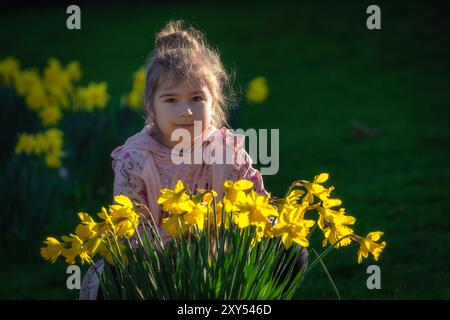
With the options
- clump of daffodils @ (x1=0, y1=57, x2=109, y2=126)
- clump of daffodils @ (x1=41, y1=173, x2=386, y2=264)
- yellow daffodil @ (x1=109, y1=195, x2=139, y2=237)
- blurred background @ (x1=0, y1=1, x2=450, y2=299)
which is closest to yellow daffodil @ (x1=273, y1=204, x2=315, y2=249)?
clump of daffodils @ (x1=41, y1=173, x2=386, y2=264)

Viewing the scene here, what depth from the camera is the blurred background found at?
4.33 meters

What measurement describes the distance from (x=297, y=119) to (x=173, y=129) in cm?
472

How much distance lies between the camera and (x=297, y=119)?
7.62 m

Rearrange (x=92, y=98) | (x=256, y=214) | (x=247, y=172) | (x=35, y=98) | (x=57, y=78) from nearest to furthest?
1. (x=256, y=214)
2. (x=247, y=172)
3. (x=35, y=98)
4. (x=92, y=98)
5. (x=57, y=78)

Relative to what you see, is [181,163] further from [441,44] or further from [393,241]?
[441,44]

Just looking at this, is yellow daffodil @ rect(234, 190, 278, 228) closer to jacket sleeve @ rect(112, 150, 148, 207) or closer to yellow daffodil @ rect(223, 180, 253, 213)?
yellow daffodil @ rect(223, 180, 253, 213)

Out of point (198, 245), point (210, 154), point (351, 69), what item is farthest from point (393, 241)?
point (351, 69)

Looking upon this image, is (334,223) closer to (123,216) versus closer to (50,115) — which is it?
(123,216)

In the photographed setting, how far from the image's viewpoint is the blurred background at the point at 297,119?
4.33 metres

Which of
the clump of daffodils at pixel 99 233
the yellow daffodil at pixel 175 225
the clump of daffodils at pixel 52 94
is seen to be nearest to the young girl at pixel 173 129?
the clump of daffodils at pixel 99 233

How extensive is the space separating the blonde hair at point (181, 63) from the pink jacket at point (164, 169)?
0.48 ft

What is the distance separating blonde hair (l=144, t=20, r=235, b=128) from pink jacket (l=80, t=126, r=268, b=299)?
146 millimetres

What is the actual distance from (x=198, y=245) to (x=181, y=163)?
2.50 ft
